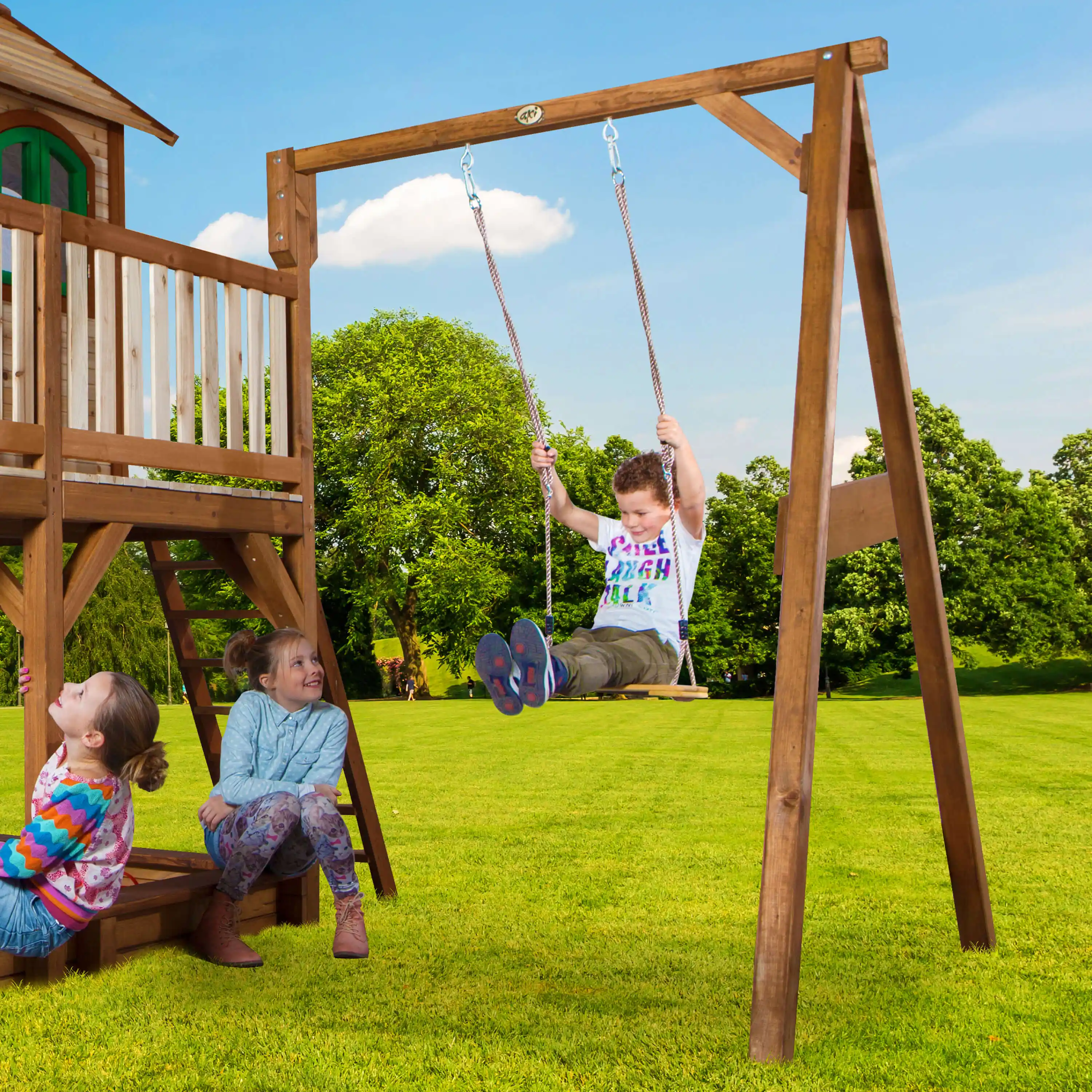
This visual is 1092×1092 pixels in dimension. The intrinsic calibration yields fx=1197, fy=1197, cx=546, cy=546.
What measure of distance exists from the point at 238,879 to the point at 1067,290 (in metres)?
41.5

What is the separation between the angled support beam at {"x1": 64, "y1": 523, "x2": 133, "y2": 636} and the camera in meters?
5.32

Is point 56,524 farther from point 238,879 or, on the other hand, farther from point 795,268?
point 795,268

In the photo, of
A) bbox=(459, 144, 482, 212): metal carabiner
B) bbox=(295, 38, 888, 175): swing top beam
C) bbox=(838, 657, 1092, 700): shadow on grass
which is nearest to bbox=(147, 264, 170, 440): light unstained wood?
bbox=(295, 38, 888, 175): swing top beam

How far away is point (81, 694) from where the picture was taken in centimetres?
458

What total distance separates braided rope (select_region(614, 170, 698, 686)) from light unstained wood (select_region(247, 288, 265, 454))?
6.86 ft

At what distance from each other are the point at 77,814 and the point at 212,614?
2.09m

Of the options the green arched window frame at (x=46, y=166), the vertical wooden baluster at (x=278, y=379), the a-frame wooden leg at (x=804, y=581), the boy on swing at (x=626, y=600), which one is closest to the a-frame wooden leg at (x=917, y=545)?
the a-frame wooden leg at (x=804, y=581)

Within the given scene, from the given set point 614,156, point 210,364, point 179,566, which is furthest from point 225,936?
point 614,156

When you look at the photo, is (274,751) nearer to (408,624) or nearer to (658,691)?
(658,691)

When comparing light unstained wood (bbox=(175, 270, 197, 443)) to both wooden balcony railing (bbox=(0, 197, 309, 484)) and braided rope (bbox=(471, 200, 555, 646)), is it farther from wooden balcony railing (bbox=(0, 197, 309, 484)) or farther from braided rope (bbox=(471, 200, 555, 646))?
braided rope (bbox=(471, 200, 555, 646))

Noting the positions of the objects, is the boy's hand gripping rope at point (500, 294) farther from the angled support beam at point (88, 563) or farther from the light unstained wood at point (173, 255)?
the angled support beam at point (88, 563)

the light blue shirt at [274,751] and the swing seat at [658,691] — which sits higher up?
the swing seat at [658,691]

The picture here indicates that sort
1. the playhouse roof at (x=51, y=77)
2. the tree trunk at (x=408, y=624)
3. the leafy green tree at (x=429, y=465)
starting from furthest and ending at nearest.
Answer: the tree trunk at (x=408, y=624), the leafy green tree at (x=429, y=465), the playhouse roof at (x=51, y=77)

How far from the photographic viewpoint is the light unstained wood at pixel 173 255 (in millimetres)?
5645
